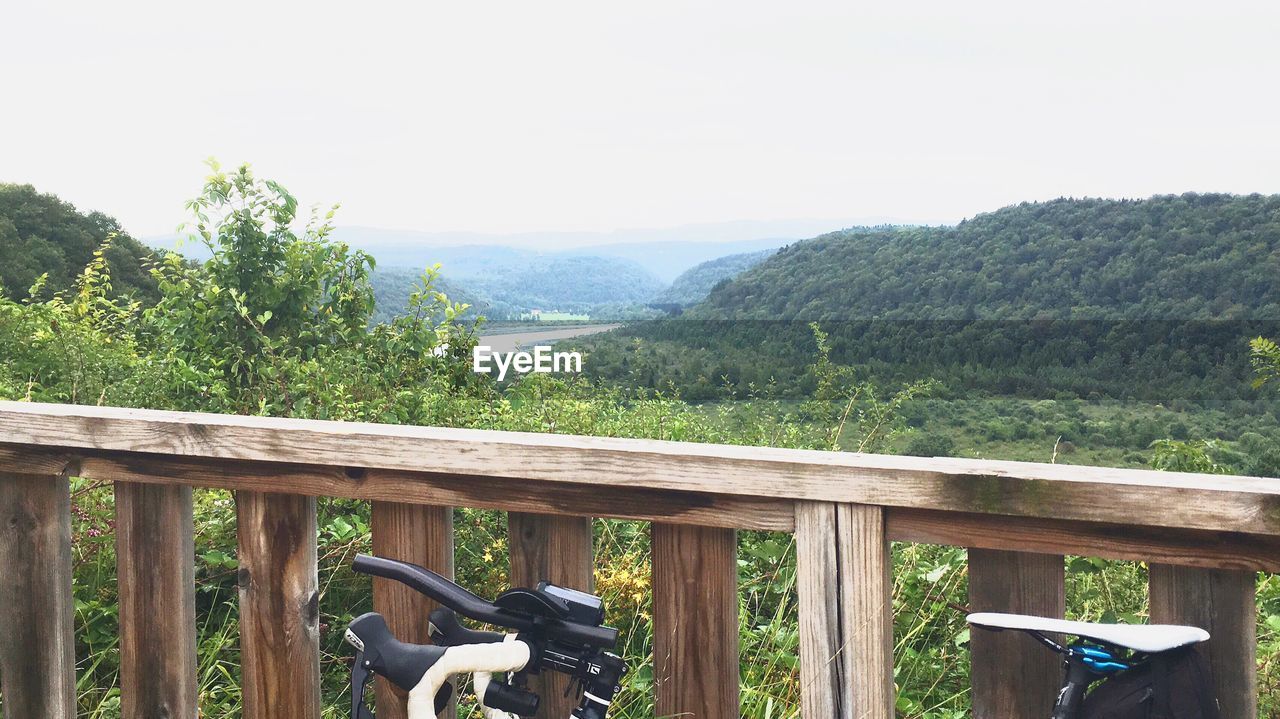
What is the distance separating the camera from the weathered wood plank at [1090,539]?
1.16 metres

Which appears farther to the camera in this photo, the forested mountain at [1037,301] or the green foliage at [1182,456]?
the forested mountain at [1037,301]

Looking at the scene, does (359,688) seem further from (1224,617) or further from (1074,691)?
(1224,617)

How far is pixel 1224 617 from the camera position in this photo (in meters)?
1.19

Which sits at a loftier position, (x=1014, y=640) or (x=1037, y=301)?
(x=1014, y=640)

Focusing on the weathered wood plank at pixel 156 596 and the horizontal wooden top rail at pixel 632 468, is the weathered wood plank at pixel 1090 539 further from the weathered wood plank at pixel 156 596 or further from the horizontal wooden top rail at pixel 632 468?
the weathered wood plank at pixel 156 596

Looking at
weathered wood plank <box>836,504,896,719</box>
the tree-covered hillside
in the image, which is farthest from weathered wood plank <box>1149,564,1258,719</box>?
A: the tree-covered hillside

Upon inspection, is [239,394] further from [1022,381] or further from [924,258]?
[924,258]

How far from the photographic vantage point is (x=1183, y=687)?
1.12 metres

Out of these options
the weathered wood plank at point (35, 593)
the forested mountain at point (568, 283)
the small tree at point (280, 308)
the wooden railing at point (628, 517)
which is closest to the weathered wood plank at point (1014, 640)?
the wooden railing at point (628, 517)

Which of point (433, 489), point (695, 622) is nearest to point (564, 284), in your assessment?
point (433, 489)

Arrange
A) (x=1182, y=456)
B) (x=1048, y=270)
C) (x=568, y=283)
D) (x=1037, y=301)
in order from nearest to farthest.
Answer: (x=1182, y=456)
(x=568, y=283)
(x=1037, y=301)
(x=1048, y=270)

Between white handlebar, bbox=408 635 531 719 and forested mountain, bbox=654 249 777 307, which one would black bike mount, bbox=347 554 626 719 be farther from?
forested mountain, bbox=654 249 777 307

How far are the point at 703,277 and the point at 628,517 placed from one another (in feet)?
120

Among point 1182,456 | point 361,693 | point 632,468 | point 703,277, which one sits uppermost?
point 703,277
